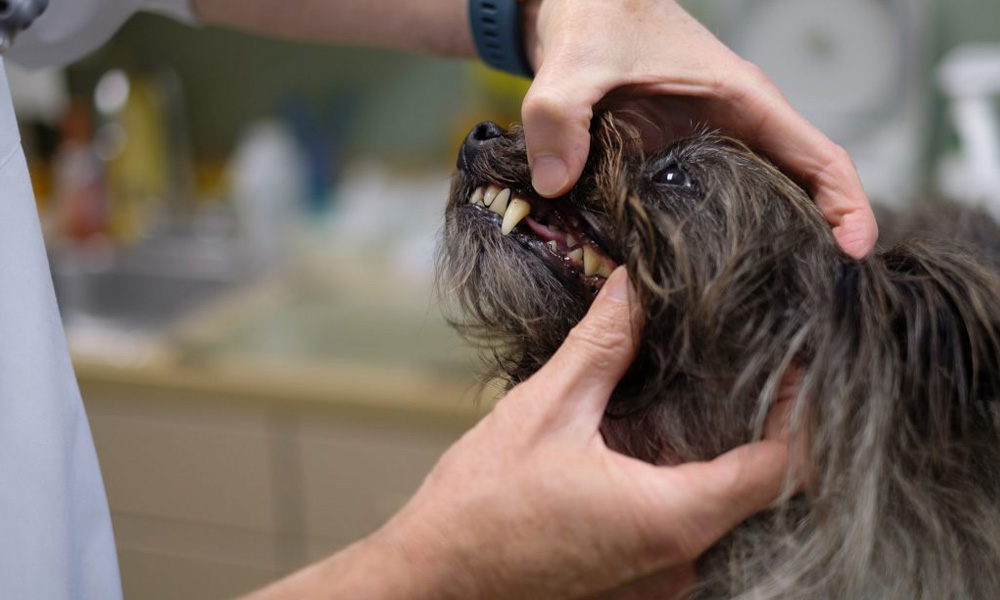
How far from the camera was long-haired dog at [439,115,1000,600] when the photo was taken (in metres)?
0.78

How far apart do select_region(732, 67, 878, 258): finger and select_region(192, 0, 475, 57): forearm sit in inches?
15.9

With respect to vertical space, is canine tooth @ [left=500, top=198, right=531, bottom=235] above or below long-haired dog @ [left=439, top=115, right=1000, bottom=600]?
above

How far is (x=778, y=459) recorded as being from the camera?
0.76 metres

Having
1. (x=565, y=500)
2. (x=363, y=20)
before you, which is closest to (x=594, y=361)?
(x=565, y=500)

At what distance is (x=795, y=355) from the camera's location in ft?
2.66

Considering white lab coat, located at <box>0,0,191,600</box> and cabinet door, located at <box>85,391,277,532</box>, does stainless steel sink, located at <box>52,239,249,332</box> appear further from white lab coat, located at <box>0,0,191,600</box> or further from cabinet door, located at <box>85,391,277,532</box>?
white lab coat, located at <box>0,0,191,600</box>

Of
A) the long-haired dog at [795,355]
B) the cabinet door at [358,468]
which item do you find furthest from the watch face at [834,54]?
the long-haired dog at [795,355]

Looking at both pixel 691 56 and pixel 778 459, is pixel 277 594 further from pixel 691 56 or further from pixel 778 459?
pixel 691 56

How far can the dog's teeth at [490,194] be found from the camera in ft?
3.21

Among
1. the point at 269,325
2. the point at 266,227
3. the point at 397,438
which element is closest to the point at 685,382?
the point at 397,438

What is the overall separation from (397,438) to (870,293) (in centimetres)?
138

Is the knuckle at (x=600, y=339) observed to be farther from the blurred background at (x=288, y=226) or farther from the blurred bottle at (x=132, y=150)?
the blurred bottle at (x=132, y=150)

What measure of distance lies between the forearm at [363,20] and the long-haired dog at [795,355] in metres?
0.34

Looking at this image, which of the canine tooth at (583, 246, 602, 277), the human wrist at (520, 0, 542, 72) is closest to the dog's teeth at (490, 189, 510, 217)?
the canine tooth at (583, 246, 602, 277)
